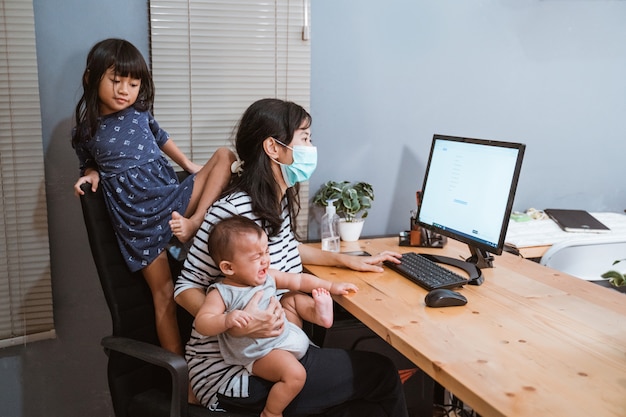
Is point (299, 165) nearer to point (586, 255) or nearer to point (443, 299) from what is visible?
point (443, 299)

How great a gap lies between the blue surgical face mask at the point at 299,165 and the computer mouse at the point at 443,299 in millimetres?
556

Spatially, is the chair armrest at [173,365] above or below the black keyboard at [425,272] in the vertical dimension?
below

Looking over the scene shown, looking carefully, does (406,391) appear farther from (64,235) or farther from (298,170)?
(64,235)

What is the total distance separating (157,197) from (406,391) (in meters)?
1.29

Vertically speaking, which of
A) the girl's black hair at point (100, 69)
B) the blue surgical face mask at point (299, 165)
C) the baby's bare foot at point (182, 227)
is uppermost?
the girl's black hair at point (100, 69)

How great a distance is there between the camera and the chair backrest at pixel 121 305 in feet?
5.63

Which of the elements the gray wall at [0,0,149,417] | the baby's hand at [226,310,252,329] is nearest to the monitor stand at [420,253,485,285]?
the baby's hand at [226,310,252,329]

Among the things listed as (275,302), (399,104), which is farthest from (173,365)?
(399,104)

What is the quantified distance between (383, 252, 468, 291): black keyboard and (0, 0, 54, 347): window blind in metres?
1.31

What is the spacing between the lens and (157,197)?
6.40 feet

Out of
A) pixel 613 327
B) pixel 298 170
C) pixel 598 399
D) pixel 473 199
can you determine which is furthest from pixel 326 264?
pixel 598 399

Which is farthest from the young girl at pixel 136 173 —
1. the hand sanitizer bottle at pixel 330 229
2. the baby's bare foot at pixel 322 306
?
the hand sanitizer bottle at pixel 330 229

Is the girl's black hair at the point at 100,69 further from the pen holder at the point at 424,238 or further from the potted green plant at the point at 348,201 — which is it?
the pen holder at the point at 424,238

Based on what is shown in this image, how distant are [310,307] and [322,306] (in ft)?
0.28
